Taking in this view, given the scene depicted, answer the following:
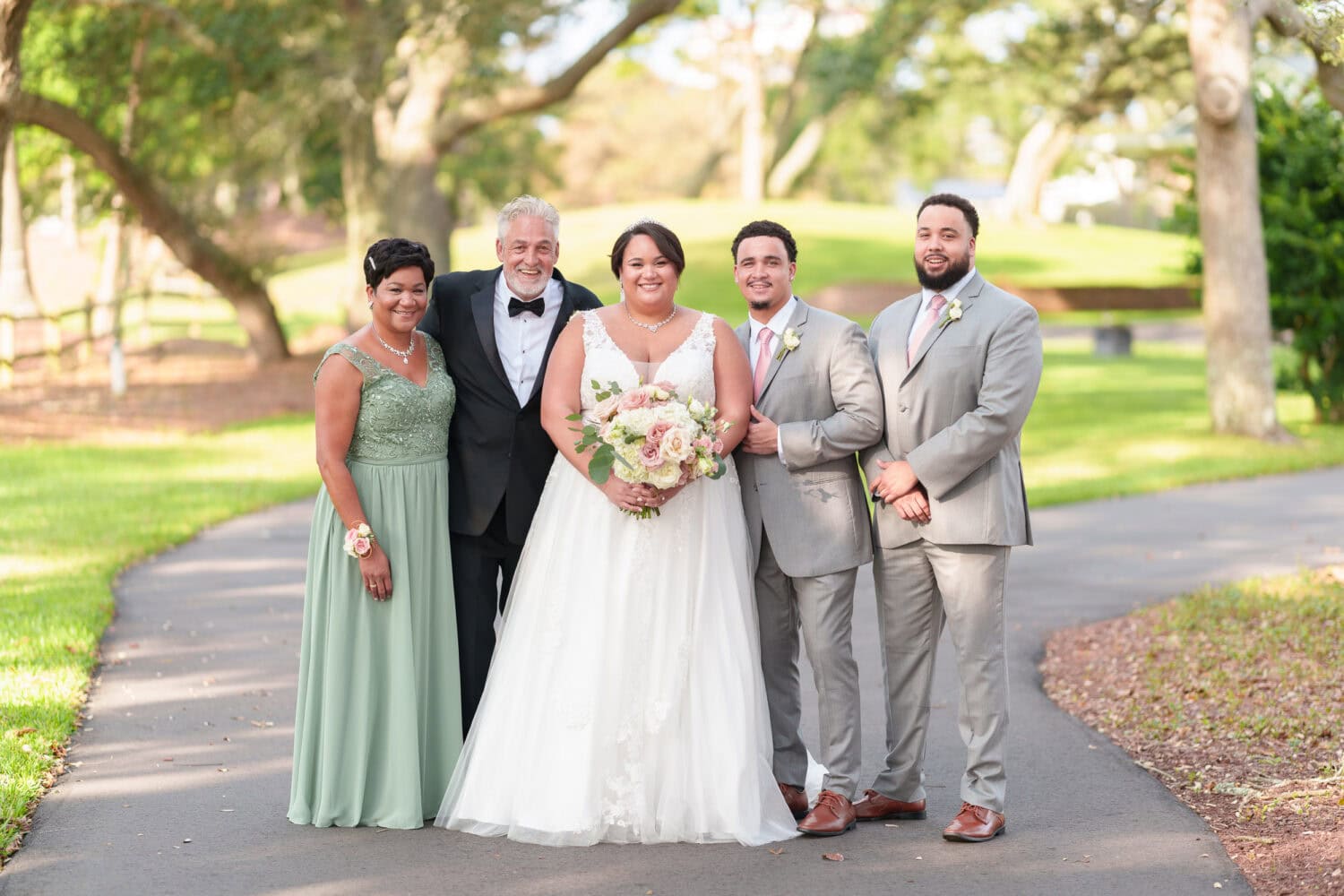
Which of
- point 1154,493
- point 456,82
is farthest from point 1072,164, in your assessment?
point 1154,493

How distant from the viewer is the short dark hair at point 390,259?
6.00m

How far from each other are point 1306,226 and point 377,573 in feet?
51.9

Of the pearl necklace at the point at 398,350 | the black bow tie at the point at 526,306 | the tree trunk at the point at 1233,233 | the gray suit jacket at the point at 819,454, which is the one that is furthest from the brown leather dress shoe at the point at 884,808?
the tree trunk at the point at 1233,233

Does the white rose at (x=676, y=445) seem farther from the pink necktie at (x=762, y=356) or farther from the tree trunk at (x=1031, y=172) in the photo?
the tree trunk at (x=1031, y=172)

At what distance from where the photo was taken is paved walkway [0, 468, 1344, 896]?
17.4ft

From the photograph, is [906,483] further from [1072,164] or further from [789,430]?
[1072,164]

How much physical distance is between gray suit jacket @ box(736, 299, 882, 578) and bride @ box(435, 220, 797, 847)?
0.49 feet

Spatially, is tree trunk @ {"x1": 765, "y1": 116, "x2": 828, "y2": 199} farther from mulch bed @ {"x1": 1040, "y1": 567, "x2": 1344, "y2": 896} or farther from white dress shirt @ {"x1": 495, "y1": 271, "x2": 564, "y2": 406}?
white dress shirt @ {"x1": 495, "y1": 271, "x2": 564, "y2": 406}

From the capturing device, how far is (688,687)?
231 inches

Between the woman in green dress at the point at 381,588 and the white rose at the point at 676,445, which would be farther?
the woman in green dress at the point at 381,588

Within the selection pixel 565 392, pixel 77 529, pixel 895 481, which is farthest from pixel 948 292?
pixel 77 529

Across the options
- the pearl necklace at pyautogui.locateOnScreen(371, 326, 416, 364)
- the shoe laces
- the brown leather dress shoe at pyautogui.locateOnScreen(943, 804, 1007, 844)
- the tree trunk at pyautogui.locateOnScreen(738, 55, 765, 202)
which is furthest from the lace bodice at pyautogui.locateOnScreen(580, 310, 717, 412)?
the tree trunk at pyautogui.locateOnScreen(738, 55, 765, 202)

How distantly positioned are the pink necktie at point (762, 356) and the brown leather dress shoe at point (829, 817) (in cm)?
162

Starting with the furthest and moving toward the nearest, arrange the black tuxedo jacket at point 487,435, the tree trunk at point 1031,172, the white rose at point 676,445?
the tree trunk at point 1031,172 → the black tuxedo jacket at point 487,435 → the white rose at point 676,445
